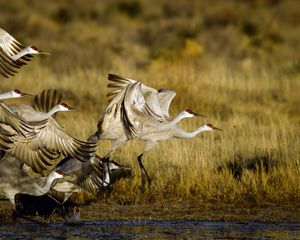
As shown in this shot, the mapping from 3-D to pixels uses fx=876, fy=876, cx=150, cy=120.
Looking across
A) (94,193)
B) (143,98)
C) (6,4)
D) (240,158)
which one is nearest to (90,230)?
(94,193)

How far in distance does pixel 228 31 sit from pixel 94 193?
20569mm

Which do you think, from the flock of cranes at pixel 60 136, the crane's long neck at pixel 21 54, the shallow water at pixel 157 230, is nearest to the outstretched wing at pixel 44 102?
the flock of cranes at pixel 60 136

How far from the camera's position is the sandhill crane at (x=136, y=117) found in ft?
32.6

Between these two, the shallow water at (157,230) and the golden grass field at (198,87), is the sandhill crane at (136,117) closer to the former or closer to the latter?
the golden grass field at (198,87)

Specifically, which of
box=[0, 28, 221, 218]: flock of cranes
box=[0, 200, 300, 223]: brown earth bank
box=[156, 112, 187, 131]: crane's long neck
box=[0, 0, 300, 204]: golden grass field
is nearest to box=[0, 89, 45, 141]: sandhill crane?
box=[0, 28, 221, 218]: flock of cranes

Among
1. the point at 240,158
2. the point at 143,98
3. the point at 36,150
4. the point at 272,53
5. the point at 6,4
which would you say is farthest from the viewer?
the point at 6,4

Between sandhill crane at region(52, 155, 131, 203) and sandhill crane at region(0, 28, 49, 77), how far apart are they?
1297 mm

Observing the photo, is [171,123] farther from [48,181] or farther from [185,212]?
[48,181]

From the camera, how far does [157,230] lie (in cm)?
841

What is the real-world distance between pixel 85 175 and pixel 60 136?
0.51 metres

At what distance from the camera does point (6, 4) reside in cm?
3953

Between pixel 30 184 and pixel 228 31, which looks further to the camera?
pixel 228 31

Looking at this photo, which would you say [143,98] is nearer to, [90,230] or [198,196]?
[198,196]

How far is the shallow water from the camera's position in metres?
8.11
